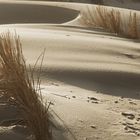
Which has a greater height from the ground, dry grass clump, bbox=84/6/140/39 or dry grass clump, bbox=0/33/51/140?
dry grass clump, bbox=0/33/51/140

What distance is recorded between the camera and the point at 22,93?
3051 millimetres

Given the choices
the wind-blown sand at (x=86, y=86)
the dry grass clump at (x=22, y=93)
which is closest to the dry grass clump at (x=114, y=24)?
the wind-blown sand at (x=86, y=86)

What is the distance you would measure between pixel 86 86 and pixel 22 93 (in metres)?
1.48

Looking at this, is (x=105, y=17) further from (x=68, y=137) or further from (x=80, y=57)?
(x=68, y=137)

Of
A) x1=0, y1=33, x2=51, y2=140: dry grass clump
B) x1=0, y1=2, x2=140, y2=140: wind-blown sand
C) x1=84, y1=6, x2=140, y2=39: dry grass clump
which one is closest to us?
x1=0, y1=33, x2=51, y2=140: dry grass clump

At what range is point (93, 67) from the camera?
5066mm

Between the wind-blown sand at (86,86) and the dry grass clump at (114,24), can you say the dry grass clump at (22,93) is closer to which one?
the wind-blown sand at (86,86)

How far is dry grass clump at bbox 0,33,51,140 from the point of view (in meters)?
2.96

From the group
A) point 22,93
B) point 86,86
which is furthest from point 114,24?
point 22,93

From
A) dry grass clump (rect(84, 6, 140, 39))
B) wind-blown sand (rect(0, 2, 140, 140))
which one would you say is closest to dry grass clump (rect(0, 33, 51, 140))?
wind-blown sand (rect(0, 2, 140, 140))

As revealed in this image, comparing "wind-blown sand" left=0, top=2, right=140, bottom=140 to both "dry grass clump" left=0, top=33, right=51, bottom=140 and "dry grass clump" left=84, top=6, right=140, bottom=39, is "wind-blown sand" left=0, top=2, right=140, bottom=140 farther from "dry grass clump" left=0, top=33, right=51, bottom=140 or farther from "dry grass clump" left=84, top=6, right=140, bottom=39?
"dry grass clump" left=84, top=6, right=140, bottom=39

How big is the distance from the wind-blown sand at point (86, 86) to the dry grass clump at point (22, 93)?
3.4 inches

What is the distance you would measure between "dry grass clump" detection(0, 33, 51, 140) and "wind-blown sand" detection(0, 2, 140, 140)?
9 centimetres

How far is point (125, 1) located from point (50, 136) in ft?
49.9
